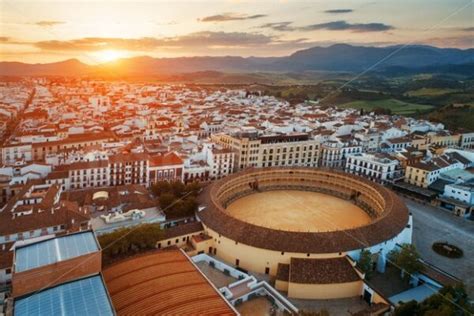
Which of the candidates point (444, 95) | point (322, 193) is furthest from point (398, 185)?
point (444, 95)

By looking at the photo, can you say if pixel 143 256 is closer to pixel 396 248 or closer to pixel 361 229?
pixel 361 229

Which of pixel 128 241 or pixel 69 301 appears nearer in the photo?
Result: pixel 69 301

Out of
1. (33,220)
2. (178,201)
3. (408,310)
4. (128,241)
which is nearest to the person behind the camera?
(408,310)

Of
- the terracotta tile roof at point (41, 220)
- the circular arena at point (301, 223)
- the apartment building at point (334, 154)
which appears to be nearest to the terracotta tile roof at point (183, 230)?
the circular arena at point (301, 223)

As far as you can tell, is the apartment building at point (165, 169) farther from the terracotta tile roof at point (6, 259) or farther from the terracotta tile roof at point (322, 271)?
the terracotta tile roof at point (322, 271)

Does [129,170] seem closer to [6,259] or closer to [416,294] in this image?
[6,259]

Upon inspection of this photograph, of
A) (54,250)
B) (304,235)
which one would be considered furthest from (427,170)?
(54,250)
